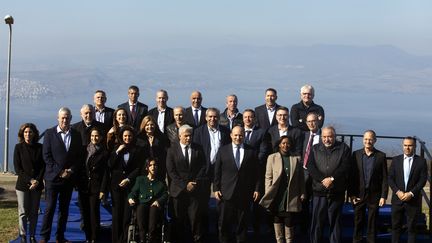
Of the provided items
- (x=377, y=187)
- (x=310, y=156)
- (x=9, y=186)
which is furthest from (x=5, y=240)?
(x=9, y=186)

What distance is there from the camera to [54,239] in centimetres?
909

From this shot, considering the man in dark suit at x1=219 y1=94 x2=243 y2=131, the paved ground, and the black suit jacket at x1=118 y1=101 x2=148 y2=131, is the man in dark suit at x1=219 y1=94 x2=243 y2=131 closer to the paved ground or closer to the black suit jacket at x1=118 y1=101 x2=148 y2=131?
the black suit jacket at x1=118 y1=101 x2=148 y2=131

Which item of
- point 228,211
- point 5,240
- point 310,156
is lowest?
point 5,240

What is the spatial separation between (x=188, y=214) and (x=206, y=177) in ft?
1.85

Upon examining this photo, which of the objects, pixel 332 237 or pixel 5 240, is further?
pixel 5 240

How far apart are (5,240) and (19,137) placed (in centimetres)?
199

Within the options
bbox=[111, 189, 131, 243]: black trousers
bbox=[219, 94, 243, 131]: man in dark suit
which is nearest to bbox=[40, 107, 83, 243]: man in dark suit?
bbox=[111, 189, 131, 243]: black trousers

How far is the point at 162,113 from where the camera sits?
995 centimetres

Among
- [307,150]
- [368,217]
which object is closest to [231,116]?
[307,150]

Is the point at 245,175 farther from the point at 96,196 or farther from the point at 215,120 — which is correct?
the point at 96,196

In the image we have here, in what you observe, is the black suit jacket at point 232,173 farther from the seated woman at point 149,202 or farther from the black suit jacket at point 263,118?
the black suit jacket at point 263,118

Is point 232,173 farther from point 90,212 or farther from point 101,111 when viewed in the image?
point 101,111

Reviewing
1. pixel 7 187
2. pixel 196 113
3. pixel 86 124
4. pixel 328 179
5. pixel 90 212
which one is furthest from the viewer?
pixel 7 187

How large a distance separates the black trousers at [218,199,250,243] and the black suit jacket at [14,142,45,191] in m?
2.42
